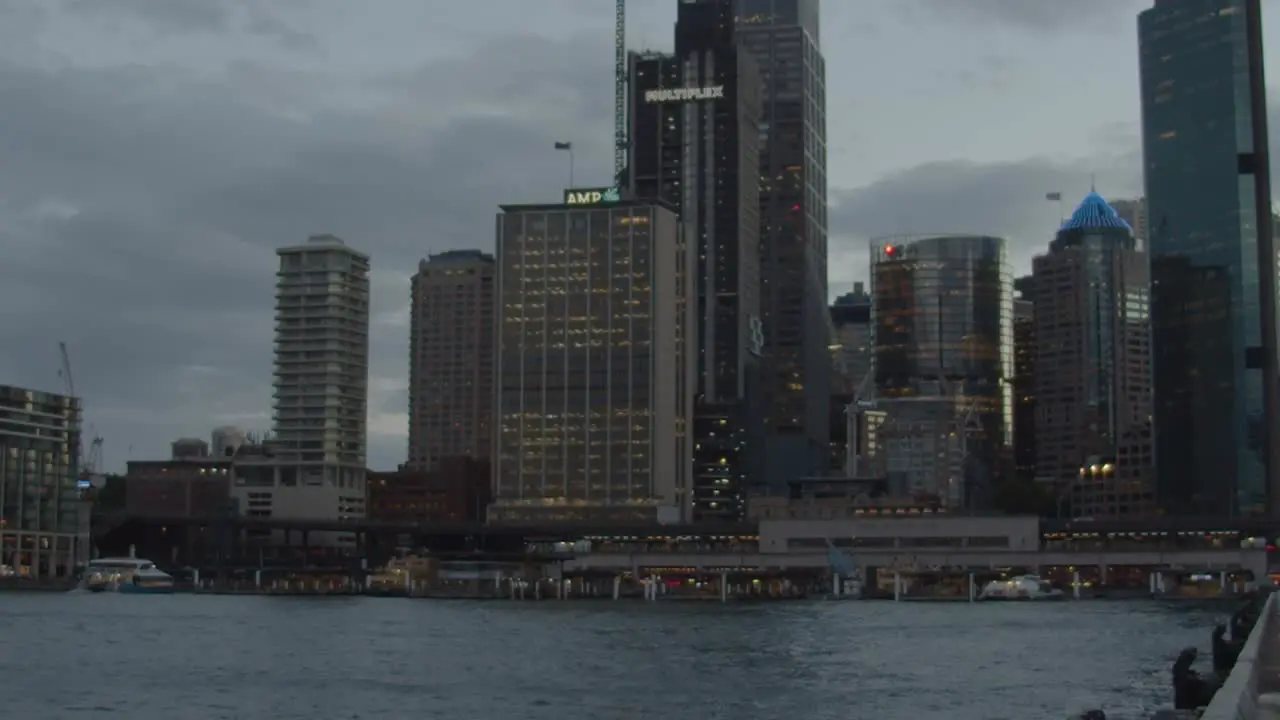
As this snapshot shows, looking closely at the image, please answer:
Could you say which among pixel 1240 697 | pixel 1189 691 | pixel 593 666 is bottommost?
pixel 593 666

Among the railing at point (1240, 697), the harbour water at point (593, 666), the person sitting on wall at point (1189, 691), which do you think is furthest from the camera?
the harbour water at point (593, 666)

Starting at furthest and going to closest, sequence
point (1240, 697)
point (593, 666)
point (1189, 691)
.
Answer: point (593, 666)
point (1189, 691)
point (1240, 697)

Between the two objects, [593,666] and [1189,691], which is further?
[593,666]

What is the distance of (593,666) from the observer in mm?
93188

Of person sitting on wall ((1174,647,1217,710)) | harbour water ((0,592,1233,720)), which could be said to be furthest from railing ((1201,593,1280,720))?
harbour water ((0,592,1233,720))

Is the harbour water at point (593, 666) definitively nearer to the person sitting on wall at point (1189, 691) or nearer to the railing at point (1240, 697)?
the person sitting on wall at point (1189, 691)

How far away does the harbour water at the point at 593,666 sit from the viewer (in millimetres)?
69062

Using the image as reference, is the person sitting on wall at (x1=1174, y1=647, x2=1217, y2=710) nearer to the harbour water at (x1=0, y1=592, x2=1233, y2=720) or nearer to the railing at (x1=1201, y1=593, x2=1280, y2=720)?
the railing at (x1=1201, y1=593, x2=1280, y2=720)

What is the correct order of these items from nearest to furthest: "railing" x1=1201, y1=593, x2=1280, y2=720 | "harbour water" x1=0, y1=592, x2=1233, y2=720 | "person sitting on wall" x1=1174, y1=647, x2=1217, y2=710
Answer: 1. "railing" x1=1201, y1=593, x2=1280, y2=720
2. "person sitting on wall" x1=1174, y1=647, x2=1217, y2=710
3. "harbour water" x1=0, y1=592, x2=1233, y2=720

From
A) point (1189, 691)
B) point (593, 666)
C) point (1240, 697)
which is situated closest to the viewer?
point (1240, 697)

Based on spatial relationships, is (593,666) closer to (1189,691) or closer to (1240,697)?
(1189,691)

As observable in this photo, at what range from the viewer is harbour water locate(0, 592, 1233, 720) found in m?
69.1

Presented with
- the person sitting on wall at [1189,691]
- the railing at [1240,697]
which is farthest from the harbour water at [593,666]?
the railing at [1240,697]

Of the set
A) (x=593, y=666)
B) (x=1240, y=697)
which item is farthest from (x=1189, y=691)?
(x=593, y=666)
